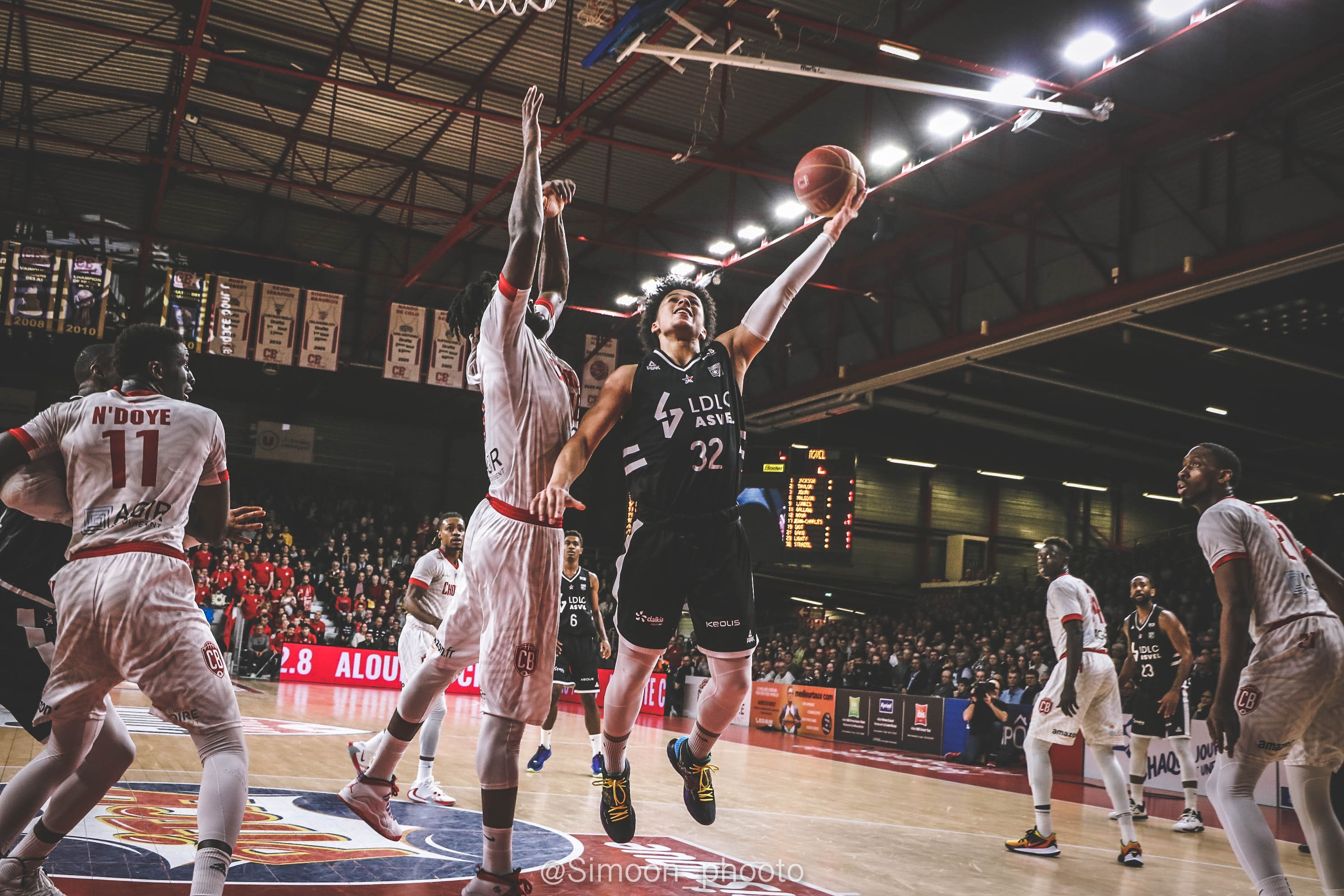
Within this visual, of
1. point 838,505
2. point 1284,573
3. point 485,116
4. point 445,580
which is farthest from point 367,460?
point 1284,573

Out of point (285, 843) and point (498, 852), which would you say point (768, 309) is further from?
point (285, 843)

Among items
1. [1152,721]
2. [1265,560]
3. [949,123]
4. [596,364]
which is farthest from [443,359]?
[1265,560]

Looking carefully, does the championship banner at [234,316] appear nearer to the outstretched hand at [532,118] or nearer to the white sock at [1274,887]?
the outstretched hand at [532,118]

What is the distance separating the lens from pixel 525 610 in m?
3.95

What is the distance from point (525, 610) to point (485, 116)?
11.8m

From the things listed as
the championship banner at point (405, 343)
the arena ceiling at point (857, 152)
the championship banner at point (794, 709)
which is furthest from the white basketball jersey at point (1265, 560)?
the championship banner at point (405, 343)

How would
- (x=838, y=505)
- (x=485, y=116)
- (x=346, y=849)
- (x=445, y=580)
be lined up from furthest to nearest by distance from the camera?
1. (x=838, y=505)
2. (x=485, y=116)
3. (x=445, y=580)
4. (x=346, y=849)

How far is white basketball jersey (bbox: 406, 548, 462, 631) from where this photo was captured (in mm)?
7926

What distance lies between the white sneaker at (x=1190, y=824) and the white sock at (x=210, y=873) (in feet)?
27.1

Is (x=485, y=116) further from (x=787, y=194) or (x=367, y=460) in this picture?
(x=367, y=460)

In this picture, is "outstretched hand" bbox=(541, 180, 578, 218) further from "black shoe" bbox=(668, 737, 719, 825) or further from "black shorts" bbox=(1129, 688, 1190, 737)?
"black shorts" bbox=(1129, 688, 1190, 737)

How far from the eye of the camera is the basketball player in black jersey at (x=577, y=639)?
9.35m

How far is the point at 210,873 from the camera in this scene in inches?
125

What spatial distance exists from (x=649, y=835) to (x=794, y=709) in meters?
14.0
